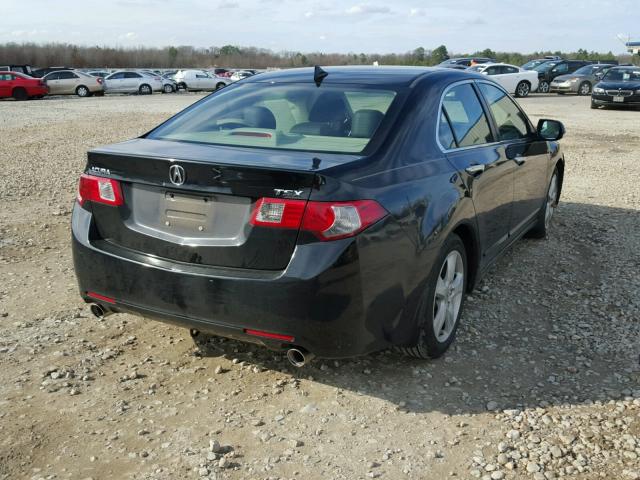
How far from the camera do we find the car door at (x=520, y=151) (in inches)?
182

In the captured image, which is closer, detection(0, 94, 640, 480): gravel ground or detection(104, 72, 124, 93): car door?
detection(0, 94, 640, 480): gravel ground

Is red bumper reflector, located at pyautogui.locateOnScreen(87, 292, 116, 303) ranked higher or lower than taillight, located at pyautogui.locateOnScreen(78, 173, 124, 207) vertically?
lower

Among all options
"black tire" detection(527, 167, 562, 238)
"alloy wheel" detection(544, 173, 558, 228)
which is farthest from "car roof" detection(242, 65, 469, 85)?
"alloy wheel" detection(544, 173, 558, 228)

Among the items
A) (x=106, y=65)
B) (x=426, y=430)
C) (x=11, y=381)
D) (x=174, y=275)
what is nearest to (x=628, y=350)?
(x=426, y=430)

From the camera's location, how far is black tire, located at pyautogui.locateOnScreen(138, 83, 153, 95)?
118 feet

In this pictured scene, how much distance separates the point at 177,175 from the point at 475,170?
6.11 feet

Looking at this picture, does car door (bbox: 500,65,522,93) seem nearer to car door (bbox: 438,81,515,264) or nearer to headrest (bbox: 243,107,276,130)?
car door (bbox: 438,81,515,264)

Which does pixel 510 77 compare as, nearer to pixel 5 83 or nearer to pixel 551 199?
pixel 551 199

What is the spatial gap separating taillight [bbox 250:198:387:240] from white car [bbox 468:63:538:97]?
2508 centimetres

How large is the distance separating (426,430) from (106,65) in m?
77.2

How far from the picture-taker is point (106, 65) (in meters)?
72.8

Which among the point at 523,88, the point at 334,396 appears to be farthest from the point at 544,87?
the point at 334,396

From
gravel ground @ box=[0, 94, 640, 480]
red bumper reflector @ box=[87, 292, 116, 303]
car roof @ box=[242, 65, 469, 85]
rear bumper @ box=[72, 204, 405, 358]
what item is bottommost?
gravel ground @ box=[0, 94, 640, 480]

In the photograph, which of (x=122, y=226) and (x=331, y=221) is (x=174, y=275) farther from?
(x=331, y=221)
